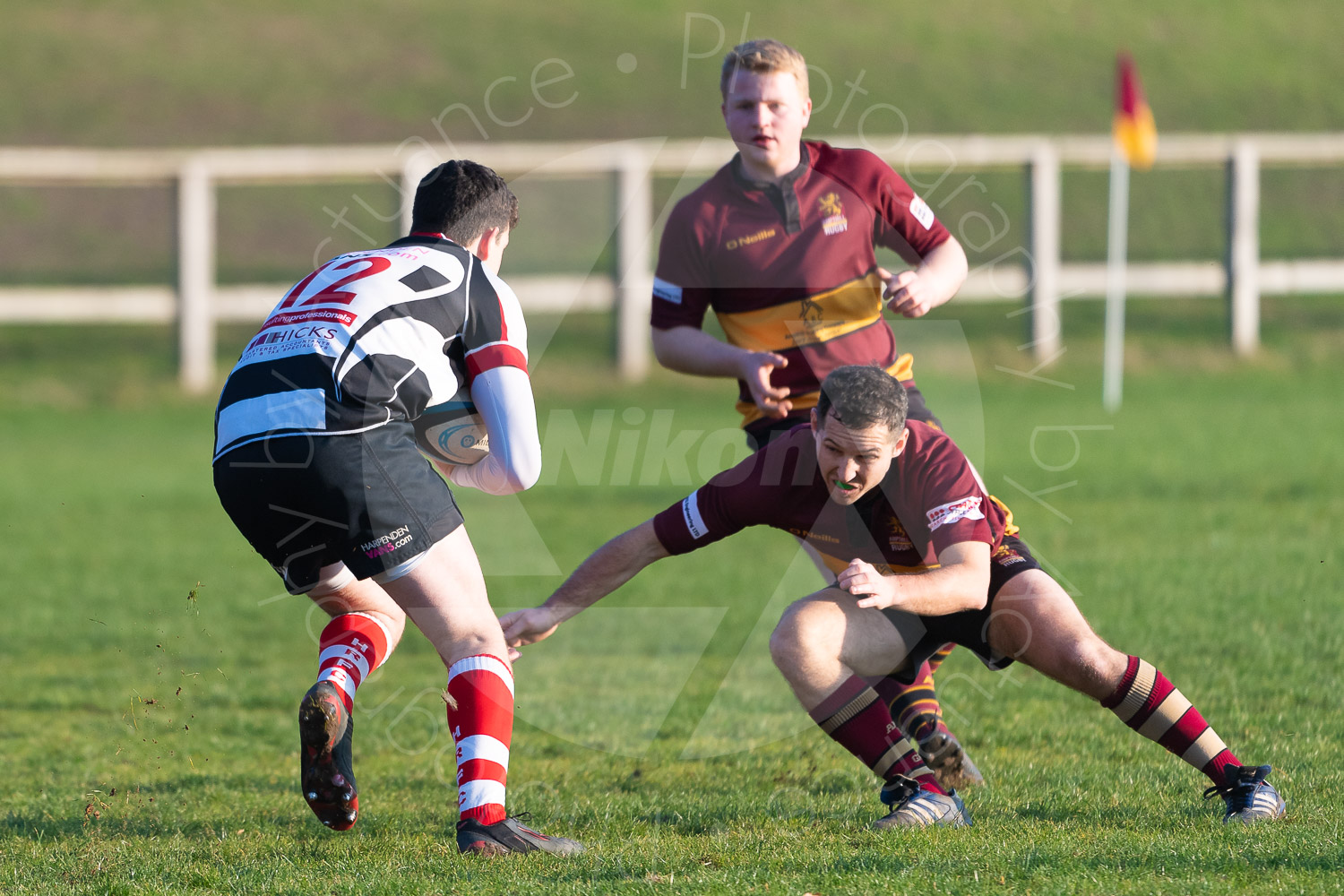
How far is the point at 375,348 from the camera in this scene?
4.19 metres

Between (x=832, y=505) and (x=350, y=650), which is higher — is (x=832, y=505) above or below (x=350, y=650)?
above

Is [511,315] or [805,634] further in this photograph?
[805,634]

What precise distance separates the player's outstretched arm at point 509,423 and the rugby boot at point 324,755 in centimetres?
76

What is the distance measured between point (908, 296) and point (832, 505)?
0.85 m

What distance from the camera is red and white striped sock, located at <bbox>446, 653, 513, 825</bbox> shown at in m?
4.24

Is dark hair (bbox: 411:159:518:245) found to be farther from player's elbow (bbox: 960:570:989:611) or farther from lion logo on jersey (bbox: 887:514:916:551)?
player's elbow (bbox: 960:570:989:611)

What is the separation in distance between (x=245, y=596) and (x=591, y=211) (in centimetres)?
1129

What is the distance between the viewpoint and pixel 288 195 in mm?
27828

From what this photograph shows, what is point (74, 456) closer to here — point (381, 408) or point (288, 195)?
point (381, 408)

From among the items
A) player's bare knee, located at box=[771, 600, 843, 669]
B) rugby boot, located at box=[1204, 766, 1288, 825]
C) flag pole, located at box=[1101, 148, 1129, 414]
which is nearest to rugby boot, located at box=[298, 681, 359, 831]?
player's bare knee, located at box=[771, 600, 843, 669]

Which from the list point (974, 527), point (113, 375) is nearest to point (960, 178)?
point (113, 375)

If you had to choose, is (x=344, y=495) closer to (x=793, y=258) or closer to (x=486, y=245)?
(x=486, y=245)

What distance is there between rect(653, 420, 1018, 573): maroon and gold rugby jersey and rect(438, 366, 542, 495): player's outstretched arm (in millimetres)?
677

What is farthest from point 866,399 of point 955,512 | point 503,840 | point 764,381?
point 503,840
